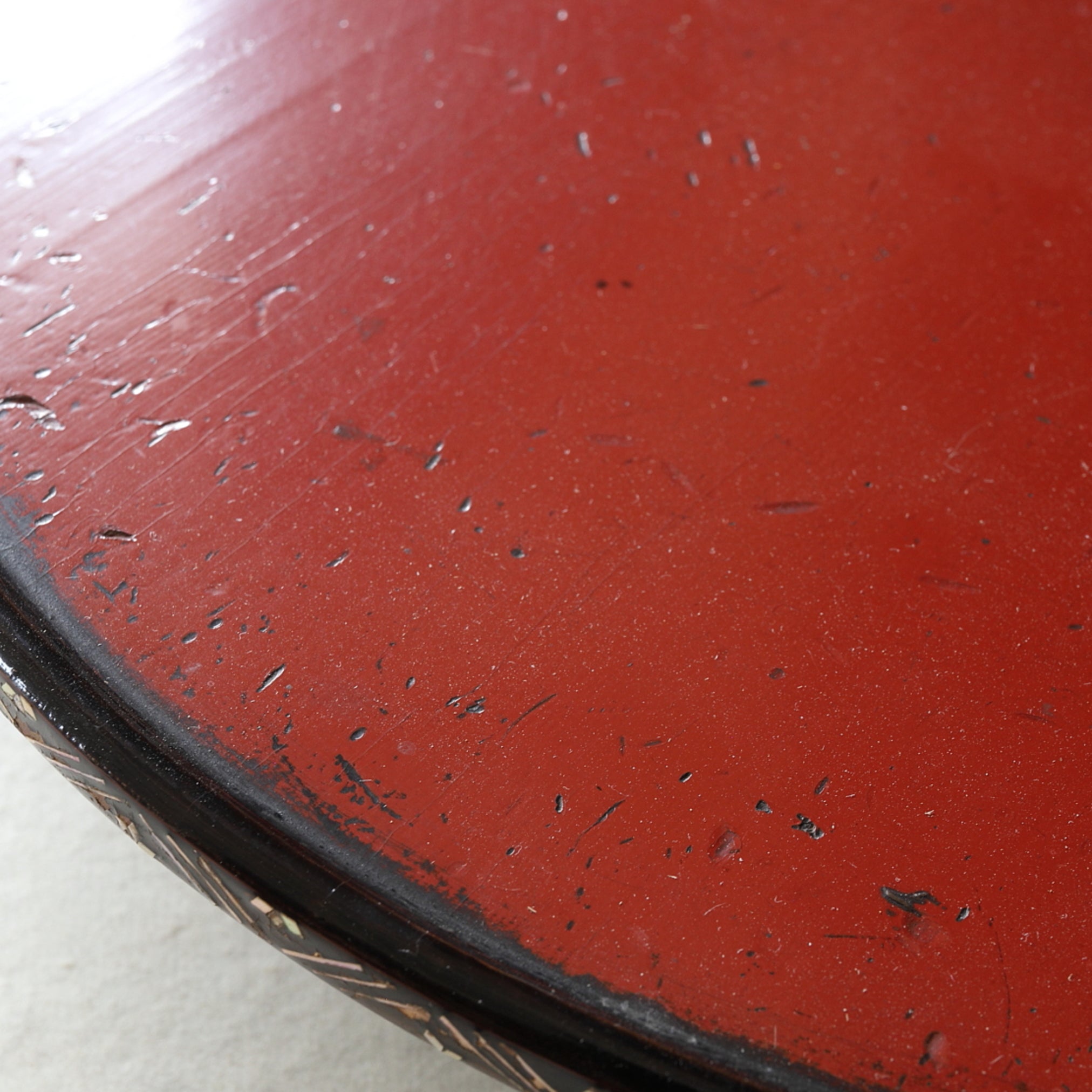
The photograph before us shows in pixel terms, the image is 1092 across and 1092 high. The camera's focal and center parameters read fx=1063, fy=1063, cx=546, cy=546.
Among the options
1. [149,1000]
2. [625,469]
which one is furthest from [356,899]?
[149,1000]

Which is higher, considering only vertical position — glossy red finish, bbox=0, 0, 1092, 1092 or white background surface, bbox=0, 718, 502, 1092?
glossy red finish, bbox=0, 0, 1092, 1092

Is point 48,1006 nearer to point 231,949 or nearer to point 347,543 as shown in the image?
point 231,949

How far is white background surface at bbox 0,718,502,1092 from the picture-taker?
852 millimetres

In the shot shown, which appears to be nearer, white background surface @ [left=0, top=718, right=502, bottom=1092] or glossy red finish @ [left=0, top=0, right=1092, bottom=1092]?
glossy red finish @ [left=0, top=0, right=1092, bottom=1092]

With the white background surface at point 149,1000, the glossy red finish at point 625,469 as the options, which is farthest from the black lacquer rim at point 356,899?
the white background surface at point 149,1000

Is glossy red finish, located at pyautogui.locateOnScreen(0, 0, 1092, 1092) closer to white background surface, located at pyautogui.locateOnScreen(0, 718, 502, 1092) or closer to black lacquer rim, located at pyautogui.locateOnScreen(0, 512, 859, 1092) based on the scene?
black lacquer rim, located at pyautogui.locateOnScreen(0, 512, 859, 1092)

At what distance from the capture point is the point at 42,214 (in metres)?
0.72

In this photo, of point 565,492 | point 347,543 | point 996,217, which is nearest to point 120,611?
point 347,543

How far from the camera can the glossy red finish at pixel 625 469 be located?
48 centimetres

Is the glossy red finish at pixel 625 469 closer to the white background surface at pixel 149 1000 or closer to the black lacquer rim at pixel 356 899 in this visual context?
the black lacquer rim at pixel 356 899

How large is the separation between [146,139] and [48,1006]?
70cm

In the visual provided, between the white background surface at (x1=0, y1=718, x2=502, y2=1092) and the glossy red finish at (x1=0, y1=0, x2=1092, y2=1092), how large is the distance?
18.7 inches

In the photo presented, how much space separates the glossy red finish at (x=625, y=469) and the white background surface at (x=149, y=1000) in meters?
0.48

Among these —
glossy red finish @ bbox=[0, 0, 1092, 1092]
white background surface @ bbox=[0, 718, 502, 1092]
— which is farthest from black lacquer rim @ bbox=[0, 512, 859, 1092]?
white background surface @ bbox=[0, 718, 502, 1092]
